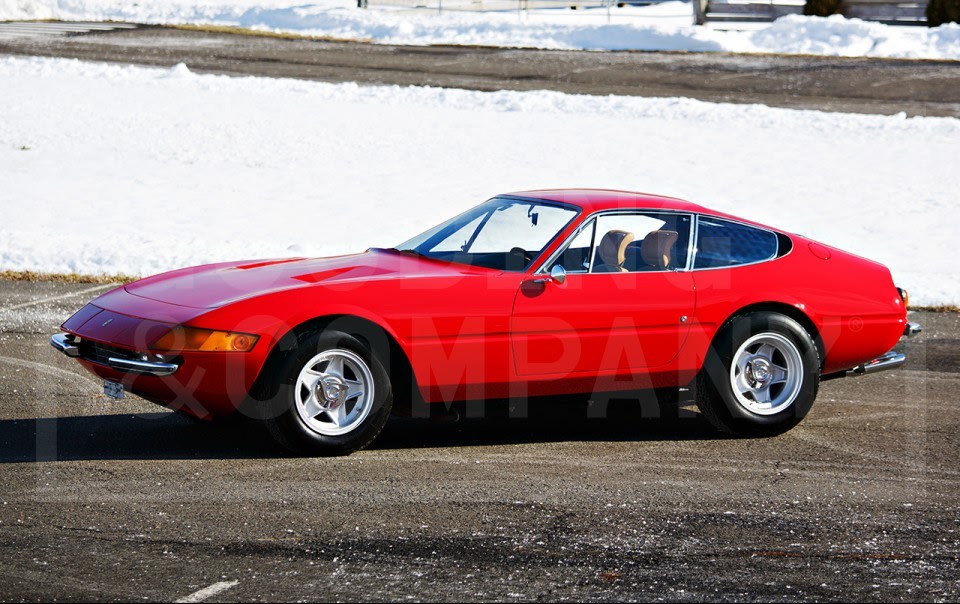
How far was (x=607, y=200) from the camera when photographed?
701cm

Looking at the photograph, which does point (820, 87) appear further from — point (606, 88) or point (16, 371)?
point (16, 371)

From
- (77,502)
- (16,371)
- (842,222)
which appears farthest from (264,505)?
(842,222)

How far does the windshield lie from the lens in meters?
6.82

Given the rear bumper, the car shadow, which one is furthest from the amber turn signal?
the rear bumper

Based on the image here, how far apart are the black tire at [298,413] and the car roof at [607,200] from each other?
62.6 inches

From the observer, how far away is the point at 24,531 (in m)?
4.95

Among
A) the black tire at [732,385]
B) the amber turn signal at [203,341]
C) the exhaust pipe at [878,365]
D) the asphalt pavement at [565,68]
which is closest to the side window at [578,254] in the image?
the black tire at [732,385]

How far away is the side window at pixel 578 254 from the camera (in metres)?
6.64

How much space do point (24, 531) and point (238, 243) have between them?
28.4 feet

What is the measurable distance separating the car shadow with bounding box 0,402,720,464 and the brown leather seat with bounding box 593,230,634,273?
794 millimetres

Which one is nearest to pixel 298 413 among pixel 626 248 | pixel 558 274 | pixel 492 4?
pixel 558 274

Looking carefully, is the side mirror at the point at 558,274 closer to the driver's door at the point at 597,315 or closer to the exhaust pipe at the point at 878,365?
the driver's door at the point at 597,315

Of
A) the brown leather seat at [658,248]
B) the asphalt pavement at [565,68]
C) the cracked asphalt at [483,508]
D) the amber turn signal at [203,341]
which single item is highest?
the asphalt pavement at [565,68]

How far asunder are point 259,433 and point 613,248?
7.24 ft
